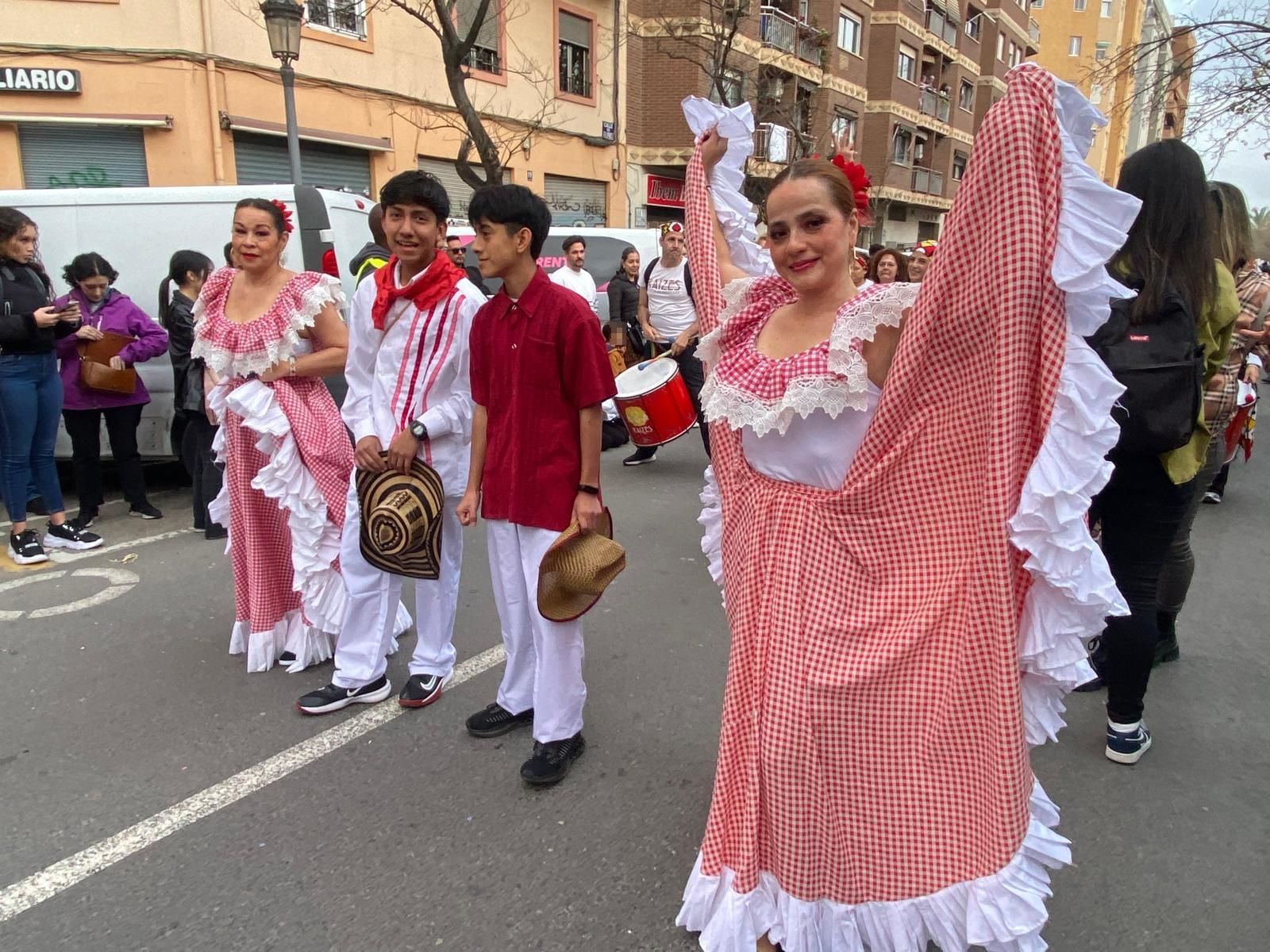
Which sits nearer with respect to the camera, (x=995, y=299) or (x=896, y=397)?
(x=995, y=299)

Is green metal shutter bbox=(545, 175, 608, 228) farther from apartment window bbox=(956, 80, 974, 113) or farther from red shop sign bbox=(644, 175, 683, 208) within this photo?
apartment window bbox=(956, 80, 974, 113)

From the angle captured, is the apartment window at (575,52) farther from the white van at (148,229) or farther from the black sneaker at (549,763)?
the black sneaker at (549,763)

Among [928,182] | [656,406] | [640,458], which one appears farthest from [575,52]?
[928,182]

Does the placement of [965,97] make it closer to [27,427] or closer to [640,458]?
[640,458]

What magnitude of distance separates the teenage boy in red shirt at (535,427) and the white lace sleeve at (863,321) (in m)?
1.03

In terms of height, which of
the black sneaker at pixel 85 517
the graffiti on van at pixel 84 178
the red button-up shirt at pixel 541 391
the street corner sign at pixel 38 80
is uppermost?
the street corner sign at pixel 38 80

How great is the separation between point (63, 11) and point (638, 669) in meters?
12.2

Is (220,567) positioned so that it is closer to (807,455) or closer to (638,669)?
(638,669)

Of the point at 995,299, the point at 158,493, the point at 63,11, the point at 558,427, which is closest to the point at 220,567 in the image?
the point at 158,493

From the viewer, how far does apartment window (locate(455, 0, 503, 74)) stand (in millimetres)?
15602

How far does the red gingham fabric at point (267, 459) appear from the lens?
3.56 m

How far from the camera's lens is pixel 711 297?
92.9 inches

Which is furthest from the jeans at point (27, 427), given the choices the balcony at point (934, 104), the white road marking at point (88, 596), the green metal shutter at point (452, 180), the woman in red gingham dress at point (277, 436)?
the balcony at point (934, 104)

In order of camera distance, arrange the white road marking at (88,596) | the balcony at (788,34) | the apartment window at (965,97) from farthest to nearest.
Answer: the apartment window at (965,97), the balcony at (788,34), the white road marking at (88,596)
